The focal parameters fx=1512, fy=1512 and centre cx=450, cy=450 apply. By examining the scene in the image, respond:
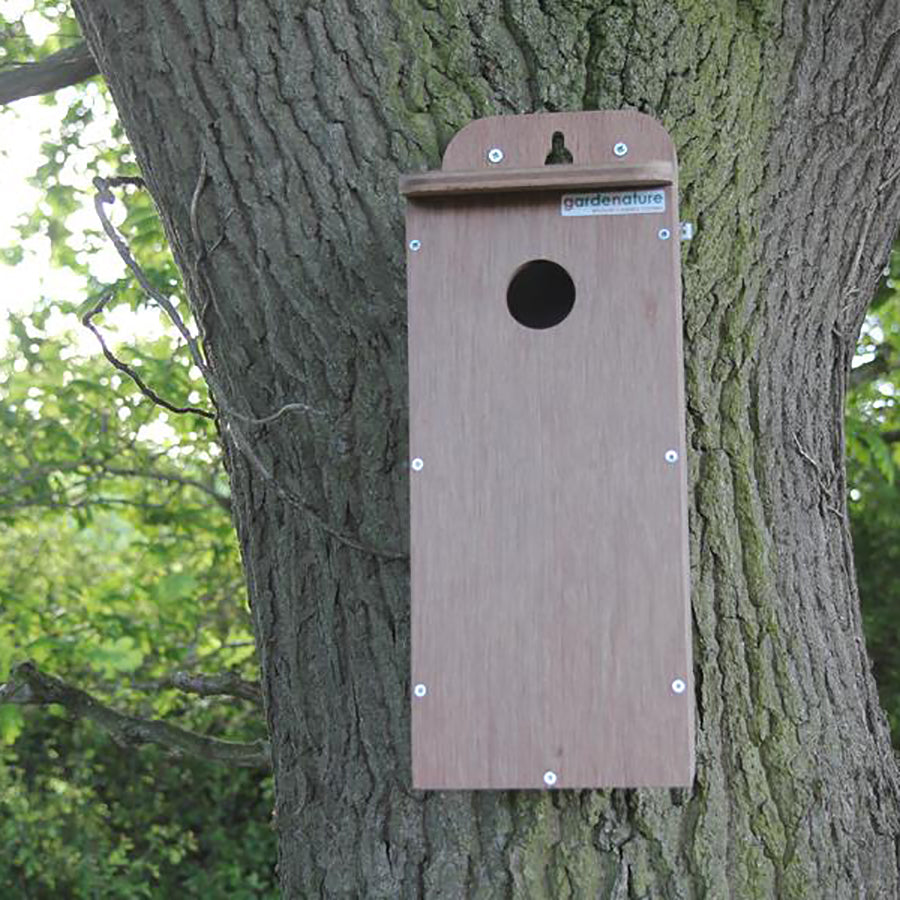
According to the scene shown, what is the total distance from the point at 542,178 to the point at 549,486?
1.17 ft

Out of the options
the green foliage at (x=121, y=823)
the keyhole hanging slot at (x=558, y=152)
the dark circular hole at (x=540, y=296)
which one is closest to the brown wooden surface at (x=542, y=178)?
the keyhole hanging slot at (x=558, y=152)

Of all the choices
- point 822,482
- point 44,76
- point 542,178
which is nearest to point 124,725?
point 44,76

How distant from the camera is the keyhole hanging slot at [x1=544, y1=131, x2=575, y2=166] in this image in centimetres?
189

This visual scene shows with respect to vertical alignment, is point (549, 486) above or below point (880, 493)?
below

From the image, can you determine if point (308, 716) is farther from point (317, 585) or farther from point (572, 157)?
point (572, 157)

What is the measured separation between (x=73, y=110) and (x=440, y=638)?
11.1 ft

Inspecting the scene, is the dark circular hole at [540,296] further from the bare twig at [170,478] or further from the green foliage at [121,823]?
the green foliage at [121,823]

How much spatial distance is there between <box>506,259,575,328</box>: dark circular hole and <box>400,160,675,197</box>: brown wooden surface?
0.83ft

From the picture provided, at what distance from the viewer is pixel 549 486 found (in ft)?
5.78

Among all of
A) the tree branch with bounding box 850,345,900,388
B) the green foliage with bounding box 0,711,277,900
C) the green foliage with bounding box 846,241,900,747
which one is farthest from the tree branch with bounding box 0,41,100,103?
the green foliage with bounding box 0,711,277,900

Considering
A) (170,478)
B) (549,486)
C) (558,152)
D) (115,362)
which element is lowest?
(549,486)

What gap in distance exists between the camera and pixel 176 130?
Result: 6.88 ft

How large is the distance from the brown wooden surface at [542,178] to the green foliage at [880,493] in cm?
304

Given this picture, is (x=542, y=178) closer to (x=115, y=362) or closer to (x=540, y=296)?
(x=540, y=296)
